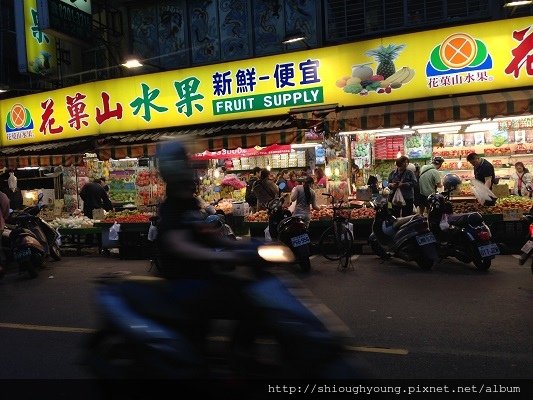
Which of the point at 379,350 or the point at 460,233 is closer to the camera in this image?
the point at 379,350

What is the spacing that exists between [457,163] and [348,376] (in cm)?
1381

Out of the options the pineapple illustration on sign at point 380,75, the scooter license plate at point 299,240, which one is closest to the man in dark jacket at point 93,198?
the scooter license plate at point 299,240

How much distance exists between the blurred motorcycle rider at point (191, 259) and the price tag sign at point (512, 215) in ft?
27.7

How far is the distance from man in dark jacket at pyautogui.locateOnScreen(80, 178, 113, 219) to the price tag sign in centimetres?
1120

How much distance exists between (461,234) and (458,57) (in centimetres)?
473

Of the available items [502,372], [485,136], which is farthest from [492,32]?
[502,372]

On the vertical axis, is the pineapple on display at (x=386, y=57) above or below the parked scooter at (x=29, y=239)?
above

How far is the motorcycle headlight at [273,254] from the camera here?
3.49 meters

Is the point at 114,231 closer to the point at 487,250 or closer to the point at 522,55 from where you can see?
the point at 487,250

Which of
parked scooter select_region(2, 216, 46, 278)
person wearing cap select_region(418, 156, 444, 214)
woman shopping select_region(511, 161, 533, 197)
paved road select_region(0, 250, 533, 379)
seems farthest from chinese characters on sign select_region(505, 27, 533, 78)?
parked scooter select_region(2, 216, 46, 278)

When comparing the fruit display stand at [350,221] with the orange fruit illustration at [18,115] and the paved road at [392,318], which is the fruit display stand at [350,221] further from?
the orange fruit illustration at [18,115]

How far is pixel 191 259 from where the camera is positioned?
12.2ft

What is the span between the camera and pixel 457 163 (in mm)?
15594

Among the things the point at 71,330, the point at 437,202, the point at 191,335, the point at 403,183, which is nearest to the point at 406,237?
the point at 437,202
